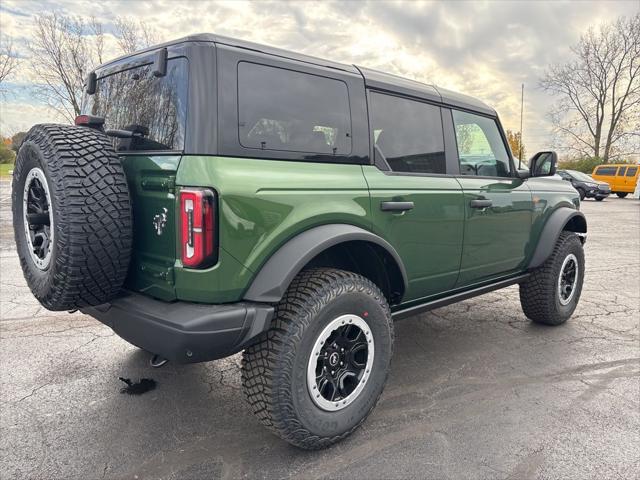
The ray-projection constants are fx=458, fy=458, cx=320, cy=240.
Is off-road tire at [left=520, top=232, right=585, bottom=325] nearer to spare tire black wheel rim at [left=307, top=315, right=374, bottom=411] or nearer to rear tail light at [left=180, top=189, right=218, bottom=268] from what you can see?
spare tire black wheel rim at [left=307, top=315, right=374, bottom=411]

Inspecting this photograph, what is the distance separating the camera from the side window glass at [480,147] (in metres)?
3.47

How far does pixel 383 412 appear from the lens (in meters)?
2.81

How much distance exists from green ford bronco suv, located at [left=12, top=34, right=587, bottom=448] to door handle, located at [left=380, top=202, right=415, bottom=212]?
1cm

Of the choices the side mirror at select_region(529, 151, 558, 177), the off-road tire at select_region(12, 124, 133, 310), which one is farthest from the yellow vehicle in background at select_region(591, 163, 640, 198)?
the off-road tire at select_region(12, 124, 133, 310)

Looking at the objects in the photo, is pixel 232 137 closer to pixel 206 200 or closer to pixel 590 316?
pixel 206 200

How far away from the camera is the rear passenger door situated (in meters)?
2.75

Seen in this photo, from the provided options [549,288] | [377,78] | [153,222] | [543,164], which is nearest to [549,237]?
[549,288]

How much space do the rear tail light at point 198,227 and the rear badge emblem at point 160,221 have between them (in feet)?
0.45

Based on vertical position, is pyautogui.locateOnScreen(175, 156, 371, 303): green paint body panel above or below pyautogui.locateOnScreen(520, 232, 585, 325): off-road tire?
above

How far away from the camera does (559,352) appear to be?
12.3 feet

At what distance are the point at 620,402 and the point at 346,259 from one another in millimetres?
1990

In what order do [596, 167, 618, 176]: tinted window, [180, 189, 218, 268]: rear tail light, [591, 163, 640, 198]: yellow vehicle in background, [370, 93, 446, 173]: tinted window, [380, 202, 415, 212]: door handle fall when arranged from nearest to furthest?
[180, 189, 218, 268]: rear tail light → [380, 202, 415, 212]: door handle → [370, 93, 446, 173]: tinted window → [591, 163, 640, 198]: yellow vehicle in background → [596, 167, 618, 176]: tinted window

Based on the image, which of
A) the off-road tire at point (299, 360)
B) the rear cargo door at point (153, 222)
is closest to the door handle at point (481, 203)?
the off-road tire at point (299, 360)

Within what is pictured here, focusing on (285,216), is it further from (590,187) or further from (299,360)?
(590,187)
